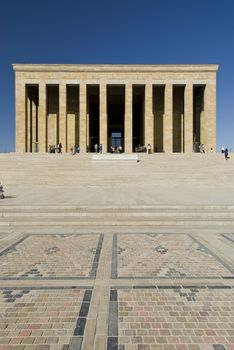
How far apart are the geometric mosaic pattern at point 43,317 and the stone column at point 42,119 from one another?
31.0 m

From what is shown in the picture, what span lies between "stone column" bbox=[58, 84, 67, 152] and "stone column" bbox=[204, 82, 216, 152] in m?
17.6

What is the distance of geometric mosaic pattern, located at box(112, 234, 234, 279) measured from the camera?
4.14 m

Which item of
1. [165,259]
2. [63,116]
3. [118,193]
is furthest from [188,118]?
[165,259]

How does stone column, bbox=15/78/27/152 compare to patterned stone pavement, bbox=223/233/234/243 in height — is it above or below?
above

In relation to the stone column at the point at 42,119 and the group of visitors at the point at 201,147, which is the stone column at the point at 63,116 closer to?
the stone column at the point at 42,119

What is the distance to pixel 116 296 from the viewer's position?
3438mm

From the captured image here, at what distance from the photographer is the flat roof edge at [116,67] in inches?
1241

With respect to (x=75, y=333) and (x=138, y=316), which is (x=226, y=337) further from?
(x=75, y=333)

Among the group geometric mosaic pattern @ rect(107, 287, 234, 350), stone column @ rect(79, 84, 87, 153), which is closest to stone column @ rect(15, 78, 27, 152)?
stone column @ rect(79, 84, 87, 153)

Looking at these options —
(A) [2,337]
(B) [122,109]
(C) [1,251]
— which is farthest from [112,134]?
(A) [2,337]

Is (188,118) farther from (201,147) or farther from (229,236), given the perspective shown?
(229,236)

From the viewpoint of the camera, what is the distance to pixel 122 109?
40875 millimetres

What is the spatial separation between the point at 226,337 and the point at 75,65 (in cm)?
3314

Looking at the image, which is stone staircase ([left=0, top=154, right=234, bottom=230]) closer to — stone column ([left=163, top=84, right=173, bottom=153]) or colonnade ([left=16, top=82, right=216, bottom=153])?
stone column ([left=163, top=84, right=173, bottom=153])
